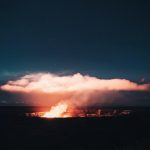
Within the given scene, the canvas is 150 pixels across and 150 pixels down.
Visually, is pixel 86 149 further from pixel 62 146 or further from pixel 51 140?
pixel 51 140

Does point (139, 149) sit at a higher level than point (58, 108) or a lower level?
lower

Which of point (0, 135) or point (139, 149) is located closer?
point (139, 149)

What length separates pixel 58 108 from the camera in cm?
16888

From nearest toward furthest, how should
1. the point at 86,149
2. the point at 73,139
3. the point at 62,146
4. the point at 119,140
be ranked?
the point at 86,149
the point at 62,146
the point at 119,140
the point at 73,139

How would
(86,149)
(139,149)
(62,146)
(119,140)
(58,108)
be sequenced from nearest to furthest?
1. (139,149)
2. (86,149)
3. (62,146)
4. (119,140)
5. (58,108)

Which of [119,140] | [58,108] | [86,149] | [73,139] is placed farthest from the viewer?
[58,108]

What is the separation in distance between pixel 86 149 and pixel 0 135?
77.4 ft

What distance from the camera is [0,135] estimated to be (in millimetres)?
64125

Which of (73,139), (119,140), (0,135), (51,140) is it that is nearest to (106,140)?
(119,140)

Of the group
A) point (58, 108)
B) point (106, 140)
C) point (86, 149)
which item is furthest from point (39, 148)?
point (58, 108)

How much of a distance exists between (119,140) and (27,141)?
1582cm

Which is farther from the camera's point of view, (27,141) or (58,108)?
(58,108)

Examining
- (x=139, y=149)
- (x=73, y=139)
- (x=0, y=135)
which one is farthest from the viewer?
(x=0, y=135)

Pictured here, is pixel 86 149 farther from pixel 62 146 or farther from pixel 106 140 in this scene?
pixel 106 140
